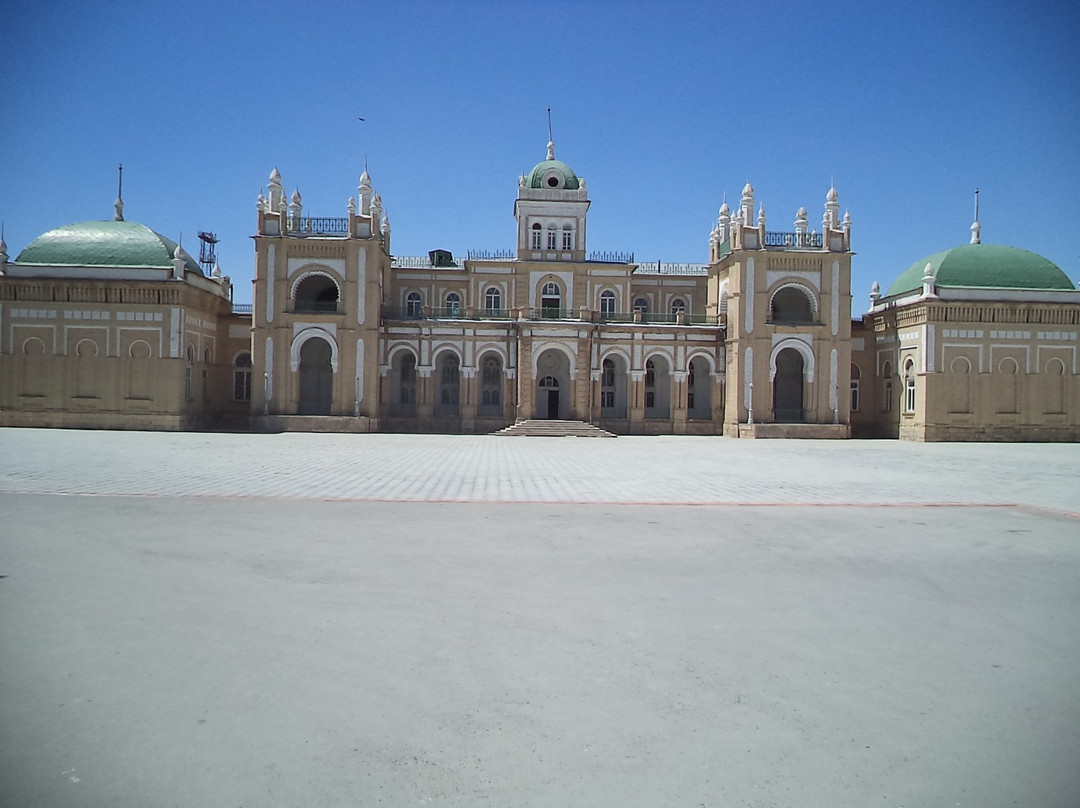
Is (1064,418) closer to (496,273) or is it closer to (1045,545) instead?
(496,273)

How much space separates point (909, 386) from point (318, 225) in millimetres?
28815

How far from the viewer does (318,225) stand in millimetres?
36656

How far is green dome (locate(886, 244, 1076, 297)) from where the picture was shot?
36500 mm

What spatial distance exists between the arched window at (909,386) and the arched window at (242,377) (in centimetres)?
3198

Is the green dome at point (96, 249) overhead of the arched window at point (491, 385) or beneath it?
overhead

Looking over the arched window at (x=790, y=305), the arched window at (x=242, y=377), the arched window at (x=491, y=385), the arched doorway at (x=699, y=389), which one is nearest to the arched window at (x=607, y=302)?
the arched doorway at (x=699, y=389)

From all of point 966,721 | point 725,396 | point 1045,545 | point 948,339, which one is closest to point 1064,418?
point 948,339

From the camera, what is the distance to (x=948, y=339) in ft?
116

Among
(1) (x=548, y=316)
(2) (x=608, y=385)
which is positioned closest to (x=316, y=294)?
(1) (x=548, y=316)

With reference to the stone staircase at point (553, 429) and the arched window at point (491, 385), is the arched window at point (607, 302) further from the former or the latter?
Answer: the stone staircase at point (553, 429)

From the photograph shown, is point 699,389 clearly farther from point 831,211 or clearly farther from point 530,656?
point 530,656

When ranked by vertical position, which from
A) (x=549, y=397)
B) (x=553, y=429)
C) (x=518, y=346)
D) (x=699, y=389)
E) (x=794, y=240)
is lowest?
(x=553, y=429)

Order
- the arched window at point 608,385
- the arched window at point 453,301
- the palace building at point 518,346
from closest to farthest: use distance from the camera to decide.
Answer: 1. the palace building at point 518,346
2. the arched window at point 608,385
3. the arched window at point 453,301

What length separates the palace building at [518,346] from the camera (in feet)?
112
